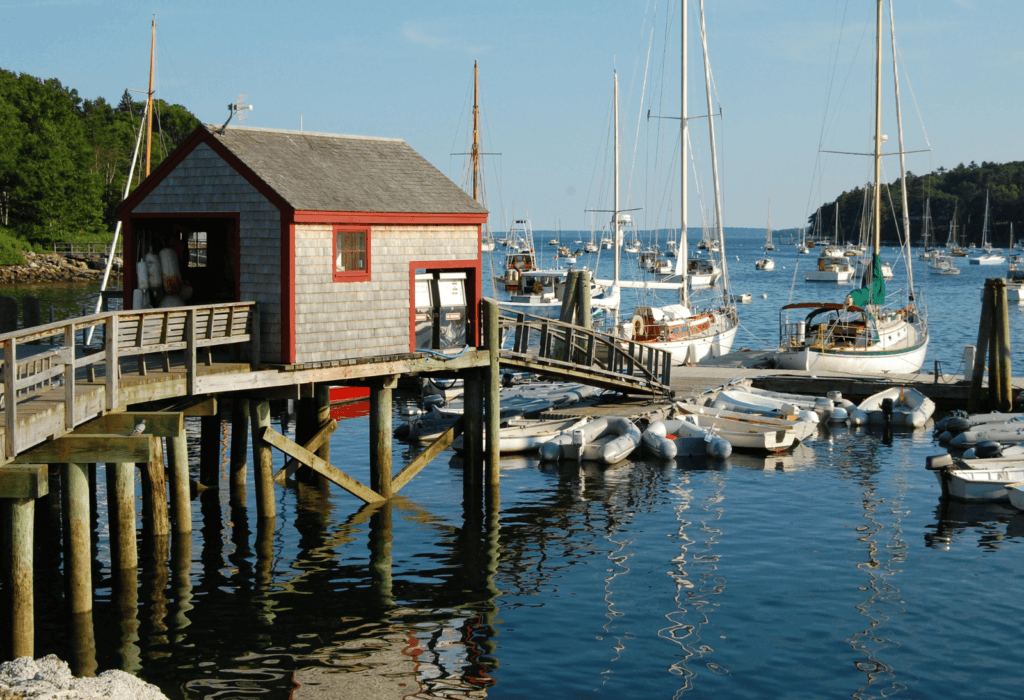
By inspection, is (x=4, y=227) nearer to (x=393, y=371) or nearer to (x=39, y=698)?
(x=393, y=371)

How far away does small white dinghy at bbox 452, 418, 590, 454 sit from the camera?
2878 centimetres

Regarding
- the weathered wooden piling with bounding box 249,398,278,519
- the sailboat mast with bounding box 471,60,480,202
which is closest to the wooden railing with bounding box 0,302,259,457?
the weathered wooden piling with bounding box 249,398,278,519

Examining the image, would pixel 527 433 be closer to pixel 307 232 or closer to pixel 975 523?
pixel 975 523

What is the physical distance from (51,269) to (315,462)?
86910 mm

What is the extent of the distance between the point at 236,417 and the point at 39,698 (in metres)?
11.9

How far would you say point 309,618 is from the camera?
1666cm

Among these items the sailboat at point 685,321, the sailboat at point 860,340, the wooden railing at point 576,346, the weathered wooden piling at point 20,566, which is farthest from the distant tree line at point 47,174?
the weathered wooden piling at point 20,566

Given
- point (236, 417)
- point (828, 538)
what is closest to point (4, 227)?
point (236, 417)

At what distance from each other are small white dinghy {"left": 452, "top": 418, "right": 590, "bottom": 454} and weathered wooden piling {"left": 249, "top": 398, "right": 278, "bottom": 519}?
787cm

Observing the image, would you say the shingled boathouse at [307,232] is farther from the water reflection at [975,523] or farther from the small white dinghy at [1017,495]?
the small white dinghy at [1017,495]

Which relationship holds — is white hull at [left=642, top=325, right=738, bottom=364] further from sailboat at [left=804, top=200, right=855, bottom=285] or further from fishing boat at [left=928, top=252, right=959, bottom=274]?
fishing boat at [left=928, top=252, right=959, bottom=274]

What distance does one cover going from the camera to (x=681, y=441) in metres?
29.0

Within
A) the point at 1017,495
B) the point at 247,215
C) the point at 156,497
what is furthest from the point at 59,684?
the point at 1017,495

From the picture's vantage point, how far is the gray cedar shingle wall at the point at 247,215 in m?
18.6
